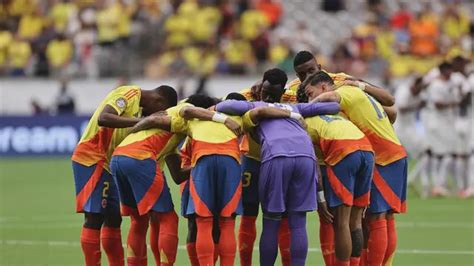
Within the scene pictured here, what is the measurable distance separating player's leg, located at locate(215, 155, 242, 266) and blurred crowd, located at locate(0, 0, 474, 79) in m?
20.4

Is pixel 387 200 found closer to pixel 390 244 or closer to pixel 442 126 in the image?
pixel 390 244

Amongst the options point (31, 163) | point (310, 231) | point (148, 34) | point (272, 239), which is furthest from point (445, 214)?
point (148, 34)

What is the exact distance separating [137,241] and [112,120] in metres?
1.32

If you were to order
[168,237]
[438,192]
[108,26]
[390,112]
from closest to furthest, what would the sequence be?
[168,237], [390,112], [438,192], [108,26]

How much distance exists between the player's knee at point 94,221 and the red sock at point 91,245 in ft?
0.15

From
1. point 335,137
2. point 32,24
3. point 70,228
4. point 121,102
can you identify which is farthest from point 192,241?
point 32,24

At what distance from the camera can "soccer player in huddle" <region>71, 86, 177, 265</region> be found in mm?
13578

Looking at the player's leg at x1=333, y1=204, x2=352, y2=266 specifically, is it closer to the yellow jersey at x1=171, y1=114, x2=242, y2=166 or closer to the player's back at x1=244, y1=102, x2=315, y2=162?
the player's back at x1=244, y1=102, x2=315, y2=162

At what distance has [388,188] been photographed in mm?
13523

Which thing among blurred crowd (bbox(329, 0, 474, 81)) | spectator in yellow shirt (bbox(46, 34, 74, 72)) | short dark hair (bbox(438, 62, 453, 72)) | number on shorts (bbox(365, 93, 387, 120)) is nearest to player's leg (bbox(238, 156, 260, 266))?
number on shorts (bbox(365, 93, 387, 120))

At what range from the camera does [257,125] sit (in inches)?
510

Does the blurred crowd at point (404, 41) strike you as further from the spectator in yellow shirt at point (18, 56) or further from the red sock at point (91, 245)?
the red sock at point (91, 245)

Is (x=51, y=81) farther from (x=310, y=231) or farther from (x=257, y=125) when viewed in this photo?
(x=257, y=125)

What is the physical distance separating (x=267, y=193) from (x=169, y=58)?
22134 millimetres
